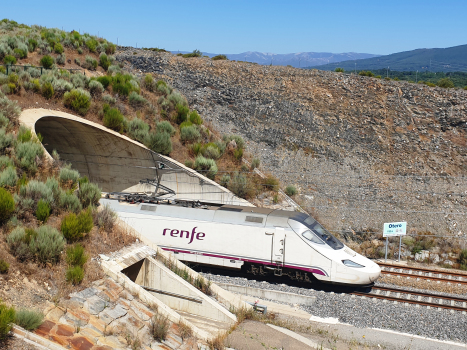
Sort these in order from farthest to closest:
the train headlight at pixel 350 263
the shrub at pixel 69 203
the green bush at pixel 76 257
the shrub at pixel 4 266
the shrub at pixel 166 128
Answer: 1. the shrub at pixel 166 128
2. the train headlight at pixel 350 263
3. the shrub at pixel 69 203
4. the green bush at pixel 76 257
5. the shrub at pixel 4 266

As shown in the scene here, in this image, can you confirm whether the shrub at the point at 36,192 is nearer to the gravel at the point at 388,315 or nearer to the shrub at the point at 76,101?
the gravel at the point at 388,315

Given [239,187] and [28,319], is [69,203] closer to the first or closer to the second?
[28,319]

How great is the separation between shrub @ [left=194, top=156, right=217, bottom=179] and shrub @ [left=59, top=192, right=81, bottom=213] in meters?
10.2

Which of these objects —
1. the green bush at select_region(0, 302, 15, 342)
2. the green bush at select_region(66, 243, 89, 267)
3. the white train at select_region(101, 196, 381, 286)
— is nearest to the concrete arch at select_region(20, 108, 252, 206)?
the white train at select_region(101, 196, 381, 286)

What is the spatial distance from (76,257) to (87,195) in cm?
374

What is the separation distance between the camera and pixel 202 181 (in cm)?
2144

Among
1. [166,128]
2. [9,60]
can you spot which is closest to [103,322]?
[166,128]

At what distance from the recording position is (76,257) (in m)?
10.0

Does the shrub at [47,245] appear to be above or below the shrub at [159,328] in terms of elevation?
above

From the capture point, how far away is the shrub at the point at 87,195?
43.8 ft

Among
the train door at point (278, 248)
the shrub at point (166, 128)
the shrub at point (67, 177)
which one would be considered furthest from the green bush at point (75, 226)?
the shrub at point (166, 128)

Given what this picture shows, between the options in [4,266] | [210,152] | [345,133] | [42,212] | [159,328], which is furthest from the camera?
[345,133]

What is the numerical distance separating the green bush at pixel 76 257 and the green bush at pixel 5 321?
279 centimetres

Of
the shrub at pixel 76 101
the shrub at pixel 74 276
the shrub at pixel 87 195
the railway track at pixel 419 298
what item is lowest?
the railway track at pixel 419 298
